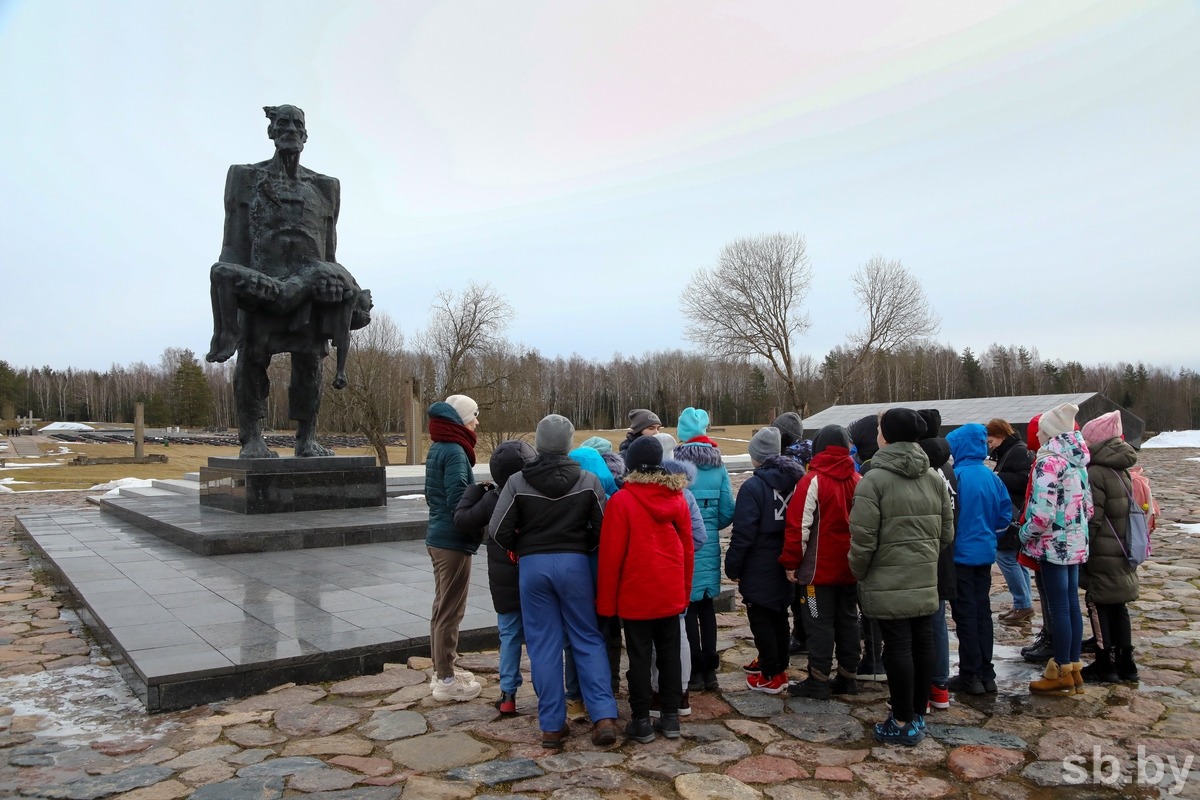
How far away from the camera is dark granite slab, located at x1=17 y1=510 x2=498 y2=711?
4.04 m

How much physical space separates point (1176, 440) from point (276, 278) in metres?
38.1

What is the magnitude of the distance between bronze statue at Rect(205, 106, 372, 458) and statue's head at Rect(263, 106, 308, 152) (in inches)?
0.4

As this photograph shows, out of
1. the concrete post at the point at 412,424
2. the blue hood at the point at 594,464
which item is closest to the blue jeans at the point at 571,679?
the blue hood at the point at 594,464

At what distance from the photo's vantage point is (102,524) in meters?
9.79

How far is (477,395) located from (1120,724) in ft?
105

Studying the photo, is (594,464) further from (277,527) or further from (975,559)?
(277,527)

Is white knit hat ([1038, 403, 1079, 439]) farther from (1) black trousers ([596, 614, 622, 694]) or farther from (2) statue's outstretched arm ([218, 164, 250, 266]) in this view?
(2) statue's outstretched arm ([218, 164, 250, 266])

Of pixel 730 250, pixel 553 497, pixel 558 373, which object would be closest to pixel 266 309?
pixel 553 497

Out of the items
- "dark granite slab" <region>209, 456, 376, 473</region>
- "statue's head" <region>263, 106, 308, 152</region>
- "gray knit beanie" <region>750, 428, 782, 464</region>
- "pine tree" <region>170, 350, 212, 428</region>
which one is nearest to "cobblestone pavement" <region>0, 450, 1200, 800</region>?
"gray knit beanie" <region>750, 428, 782, 464</region>

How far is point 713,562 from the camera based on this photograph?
13.3 feet

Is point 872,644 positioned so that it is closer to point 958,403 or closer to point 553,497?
point 553,497

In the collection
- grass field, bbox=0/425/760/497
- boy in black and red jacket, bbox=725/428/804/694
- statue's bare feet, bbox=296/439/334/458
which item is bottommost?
grass field, bbox=0/425/760/497

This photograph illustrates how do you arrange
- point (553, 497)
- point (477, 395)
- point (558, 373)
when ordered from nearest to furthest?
point (553, 497), point (477, 395), point (558, 373)

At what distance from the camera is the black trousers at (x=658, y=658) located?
137 inches
